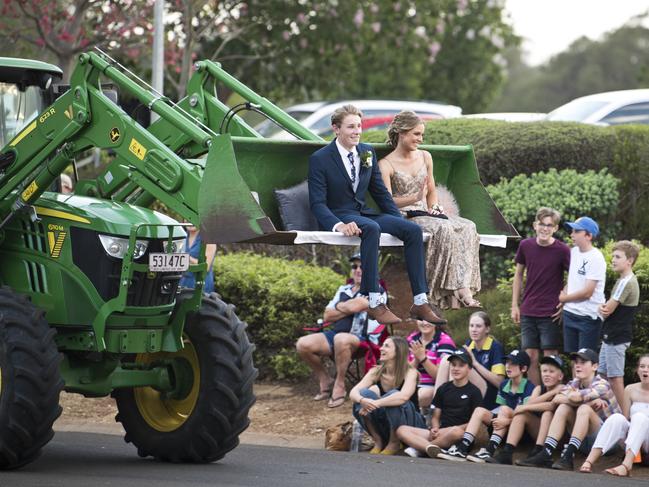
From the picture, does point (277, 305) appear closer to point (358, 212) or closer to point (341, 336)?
point (341, 336)

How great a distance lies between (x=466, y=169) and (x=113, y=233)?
273 centimetres

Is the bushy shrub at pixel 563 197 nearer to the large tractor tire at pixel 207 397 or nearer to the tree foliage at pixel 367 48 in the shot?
the large tractor tire at pixel 207 397

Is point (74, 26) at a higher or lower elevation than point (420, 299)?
higher

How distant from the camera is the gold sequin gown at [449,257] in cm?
931

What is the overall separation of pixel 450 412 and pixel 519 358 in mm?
770

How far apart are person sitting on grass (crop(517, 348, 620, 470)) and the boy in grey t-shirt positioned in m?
0.37

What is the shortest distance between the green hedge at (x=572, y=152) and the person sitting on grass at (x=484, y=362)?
3.96 meters

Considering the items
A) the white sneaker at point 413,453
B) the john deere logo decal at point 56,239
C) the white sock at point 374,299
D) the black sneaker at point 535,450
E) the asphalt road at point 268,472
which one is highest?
the john deere logo decal at point 56,239

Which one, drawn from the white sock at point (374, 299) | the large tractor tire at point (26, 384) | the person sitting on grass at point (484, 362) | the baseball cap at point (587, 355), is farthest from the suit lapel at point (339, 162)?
the person sitting on grass at point (484, 362)

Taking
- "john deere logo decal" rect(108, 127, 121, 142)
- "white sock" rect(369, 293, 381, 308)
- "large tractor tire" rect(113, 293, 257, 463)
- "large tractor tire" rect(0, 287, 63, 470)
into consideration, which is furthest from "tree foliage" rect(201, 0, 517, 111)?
"white sock" rect(369, 293, 381, 308)

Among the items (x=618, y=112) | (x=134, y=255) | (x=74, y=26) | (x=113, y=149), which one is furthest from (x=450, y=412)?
Result: (x=74, y=26)

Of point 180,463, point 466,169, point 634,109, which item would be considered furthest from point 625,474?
point 634,109

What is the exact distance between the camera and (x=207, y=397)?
9820mm

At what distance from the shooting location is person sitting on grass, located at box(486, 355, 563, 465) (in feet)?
36.2
